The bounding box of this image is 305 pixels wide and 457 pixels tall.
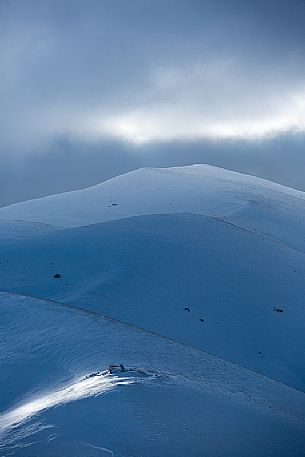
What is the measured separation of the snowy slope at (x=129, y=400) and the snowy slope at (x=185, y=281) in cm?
185

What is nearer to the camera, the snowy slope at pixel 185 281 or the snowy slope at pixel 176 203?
the snowy slope at pixel 185 281

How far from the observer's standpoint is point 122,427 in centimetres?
466

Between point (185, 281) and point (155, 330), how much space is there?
1.95 m

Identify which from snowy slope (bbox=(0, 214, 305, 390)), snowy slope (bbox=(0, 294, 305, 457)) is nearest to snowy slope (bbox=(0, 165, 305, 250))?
snowy slope (bbox=(0, 214, 305, 390))

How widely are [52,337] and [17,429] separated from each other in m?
2.67

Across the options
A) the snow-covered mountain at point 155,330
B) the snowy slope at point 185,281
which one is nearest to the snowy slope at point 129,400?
the snow-covered mountain at point 155,330

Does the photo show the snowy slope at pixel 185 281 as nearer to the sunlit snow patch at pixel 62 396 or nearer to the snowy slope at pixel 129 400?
the snowy slope at pixel 129 400

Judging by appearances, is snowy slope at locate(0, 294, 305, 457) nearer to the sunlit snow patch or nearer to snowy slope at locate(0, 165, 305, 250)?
the sunlit snow patch

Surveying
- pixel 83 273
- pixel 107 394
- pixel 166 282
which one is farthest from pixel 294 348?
pixel 107 394

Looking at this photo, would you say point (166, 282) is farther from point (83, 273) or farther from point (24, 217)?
point (24, 217)

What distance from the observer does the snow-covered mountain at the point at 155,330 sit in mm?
4816

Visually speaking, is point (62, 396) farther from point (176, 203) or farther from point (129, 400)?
point (176, 203)

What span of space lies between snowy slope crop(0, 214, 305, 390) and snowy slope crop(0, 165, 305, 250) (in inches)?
115

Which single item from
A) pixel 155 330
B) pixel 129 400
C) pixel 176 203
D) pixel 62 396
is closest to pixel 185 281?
pixel 155 330
